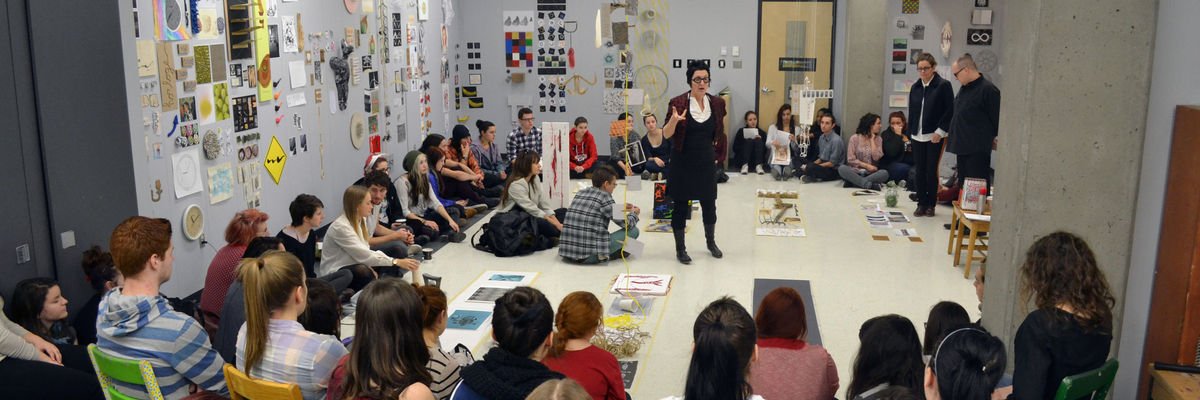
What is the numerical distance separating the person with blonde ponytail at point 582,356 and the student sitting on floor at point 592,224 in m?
3.54

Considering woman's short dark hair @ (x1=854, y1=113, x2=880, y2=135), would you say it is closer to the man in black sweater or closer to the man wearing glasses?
the man in black sweater

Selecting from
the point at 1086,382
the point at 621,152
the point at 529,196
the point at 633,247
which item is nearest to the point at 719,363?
the point at 1086,382

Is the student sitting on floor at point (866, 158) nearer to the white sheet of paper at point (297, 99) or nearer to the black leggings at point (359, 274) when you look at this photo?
the white sheet of paper at point (297, 99)

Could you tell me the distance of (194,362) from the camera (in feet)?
10.9

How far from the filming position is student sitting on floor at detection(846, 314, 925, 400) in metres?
3.05

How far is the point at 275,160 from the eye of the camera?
7137 mm

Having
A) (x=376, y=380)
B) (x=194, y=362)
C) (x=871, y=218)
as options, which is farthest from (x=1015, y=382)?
(x=871, y=218)

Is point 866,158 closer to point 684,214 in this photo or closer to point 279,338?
point 684,214

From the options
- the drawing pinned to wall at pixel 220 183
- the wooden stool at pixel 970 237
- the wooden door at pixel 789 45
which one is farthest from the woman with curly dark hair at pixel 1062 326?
the wooden door at pixel 789 45

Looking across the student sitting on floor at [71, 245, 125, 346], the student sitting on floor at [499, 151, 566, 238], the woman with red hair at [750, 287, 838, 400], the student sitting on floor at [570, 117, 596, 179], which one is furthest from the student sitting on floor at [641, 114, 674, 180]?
the woman with red hair at [750, 287, 838, 400]

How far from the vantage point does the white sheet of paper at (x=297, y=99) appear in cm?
738

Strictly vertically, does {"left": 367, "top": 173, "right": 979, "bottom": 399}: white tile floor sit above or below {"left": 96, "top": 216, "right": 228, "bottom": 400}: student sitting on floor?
below

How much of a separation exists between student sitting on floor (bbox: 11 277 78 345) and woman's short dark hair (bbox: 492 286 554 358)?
8.09ft

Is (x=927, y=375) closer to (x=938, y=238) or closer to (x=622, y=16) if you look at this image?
(x=938, y=238)
